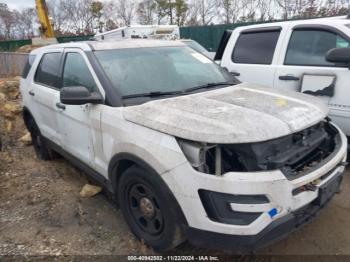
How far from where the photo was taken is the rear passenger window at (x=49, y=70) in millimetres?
4191

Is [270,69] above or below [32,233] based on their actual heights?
above

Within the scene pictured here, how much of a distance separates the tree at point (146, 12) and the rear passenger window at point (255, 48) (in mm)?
31803

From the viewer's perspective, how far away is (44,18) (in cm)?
1750

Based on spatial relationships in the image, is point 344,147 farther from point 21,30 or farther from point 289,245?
point 21,30

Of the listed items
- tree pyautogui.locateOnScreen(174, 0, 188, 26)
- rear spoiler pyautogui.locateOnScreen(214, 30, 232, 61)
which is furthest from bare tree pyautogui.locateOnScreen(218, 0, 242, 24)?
rear spoiler pyautogui.locateOnScreen(214, 30, 232, 61)

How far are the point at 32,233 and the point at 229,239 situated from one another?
81.7 inches

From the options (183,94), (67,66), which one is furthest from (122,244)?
(67,66)

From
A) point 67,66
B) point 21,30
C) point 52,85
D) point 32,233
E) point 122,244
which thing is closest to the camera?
point 122,244

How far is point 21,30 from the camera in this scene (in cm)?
4462

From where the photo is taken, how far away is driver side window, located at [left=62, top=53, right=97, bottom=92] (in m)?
3.40

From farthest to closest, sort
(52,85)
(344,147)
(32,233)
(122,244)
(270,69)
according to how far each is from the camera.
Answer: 1. (270,69)
2. (52,85)
3. (32,233)
4. (122,244)
5. (344,147)

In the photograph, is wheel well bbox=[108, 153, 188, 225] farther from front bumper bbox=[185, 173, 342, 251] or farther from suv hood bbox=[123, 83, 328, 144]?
suv hood bbox=[123, 83, 328, 144]

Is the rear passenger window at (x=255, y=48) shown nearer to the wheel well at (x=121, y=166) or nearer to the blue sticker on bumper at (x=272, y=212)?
the wheel well at (x=121, y=166)

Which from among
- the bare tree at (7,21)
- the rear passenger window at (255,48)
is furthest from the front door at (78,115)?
the bare tree at (7,21)
